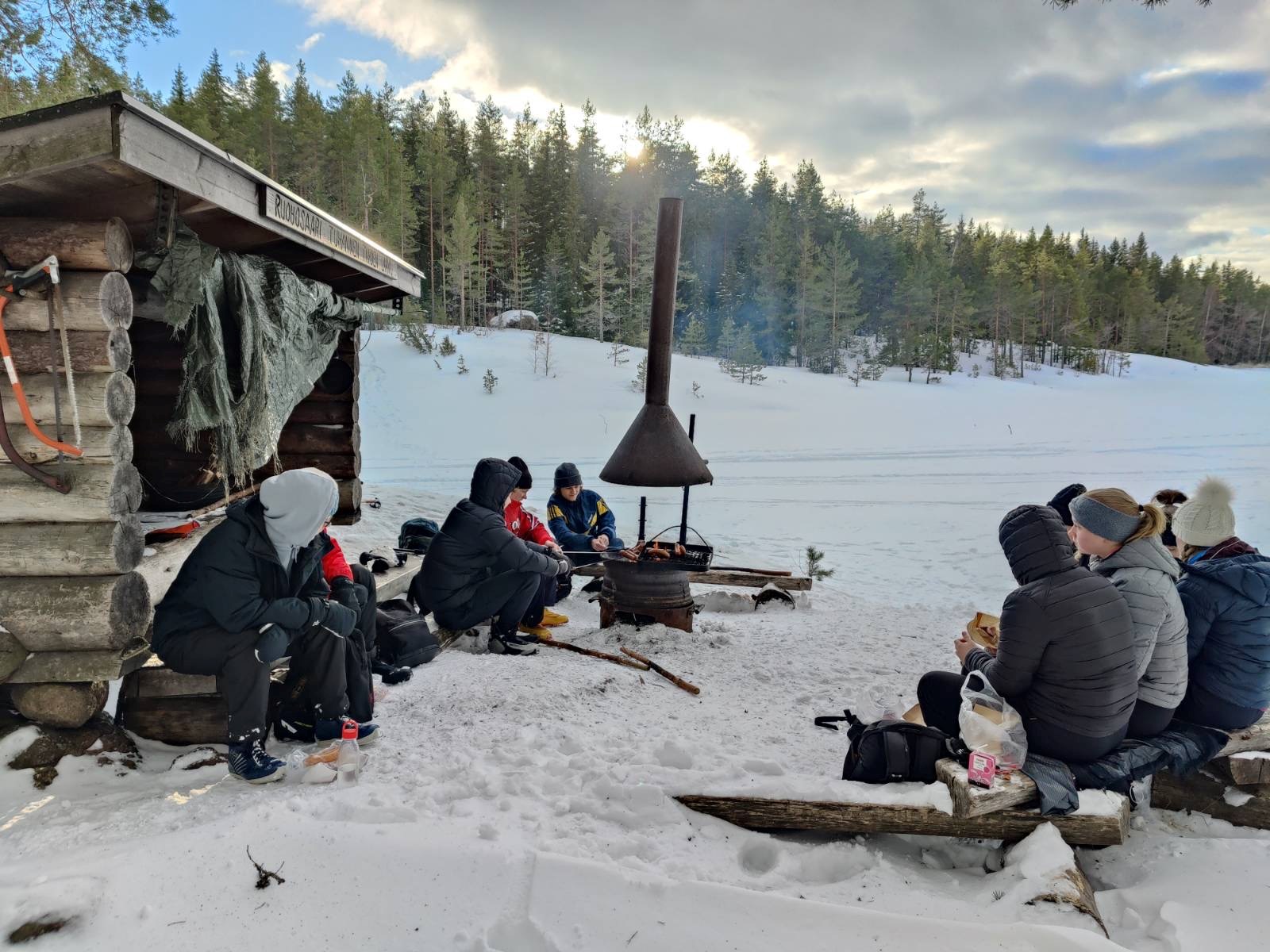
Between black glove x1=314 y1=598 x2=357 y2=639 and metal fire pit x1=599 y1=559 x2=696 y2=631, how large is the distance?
2.58 m

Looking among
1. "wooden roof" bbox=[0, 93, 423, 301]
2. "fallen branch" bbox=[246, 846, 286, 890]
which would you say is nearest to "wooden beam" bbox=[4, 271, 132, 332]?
"wooden roof" bbox=[0, 93, 423, 301]

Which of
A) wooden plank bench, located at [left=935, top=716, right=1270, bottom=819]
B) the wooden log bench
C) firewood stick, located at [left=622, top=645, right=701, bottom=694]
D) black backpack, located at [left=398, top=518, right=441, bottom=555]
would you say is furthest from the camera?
black backpack, located at [left=398, top=518, right=441, bottom=555]

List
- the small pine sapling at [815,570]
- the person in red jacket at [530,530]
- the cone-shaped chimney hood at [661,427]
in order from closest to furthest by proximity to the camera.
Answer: the person in red jacket at [530,530]
the cone-shaped chimney hood at [661,427]
the small pine sapling at [815,570]

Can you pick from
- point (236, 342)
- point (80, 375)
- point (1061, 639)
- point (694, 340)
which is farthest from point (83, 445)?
point (694, 340)

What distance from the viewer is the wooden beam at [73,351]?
3.10 metres

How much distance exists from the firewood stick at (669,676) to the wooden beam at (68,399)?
3347 mm

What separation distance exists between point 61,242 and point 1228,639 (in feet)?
18.2

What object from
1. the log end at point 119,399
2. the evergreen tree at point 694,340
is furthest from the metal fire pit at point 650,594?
the evergreen tree at point 694,340

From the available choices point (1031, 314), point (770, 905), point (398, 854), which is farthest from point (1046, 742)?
point (1031, 314)

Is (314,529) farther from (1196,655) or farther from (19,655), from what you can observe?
(1196,655)

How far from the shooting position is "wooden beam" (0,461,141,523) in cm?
312

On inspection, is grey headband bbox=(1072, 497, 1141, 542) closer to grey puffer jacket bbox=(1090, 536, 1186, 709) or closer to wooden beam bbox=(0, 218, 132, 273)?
grey puffer jacket bbox=(1090, 536, 1186, 709)

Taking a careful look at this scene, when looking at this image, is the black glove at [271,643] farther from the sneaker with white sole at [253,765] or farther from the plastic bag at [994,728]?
the plastic bag at [994,728]

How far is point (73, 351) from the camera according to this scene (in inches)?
124
